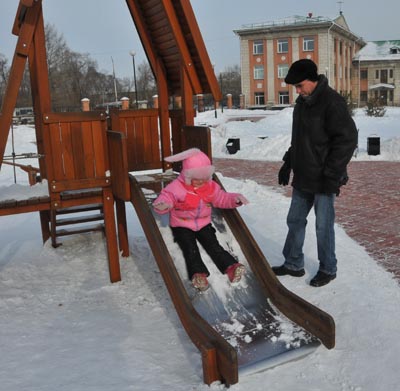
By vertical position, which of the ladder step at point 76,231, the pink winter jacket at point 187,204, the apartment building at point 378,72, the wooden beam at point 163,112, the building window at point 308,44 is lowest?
the ladder step at point 76,231

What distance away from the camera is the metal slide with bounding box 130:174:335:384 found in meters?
3.40

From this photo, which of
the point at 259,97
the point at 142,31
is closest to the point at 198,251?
the point at 142,31

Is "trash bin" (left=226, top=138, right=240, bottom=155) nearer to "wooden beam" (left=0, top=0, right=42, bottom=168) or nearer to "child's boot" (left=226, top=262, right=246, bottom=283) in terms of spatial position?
"wooden beam" (left=0, top=0, right=42, bottom=168)

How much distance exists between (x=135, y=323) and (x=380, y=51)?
6707 centimetres

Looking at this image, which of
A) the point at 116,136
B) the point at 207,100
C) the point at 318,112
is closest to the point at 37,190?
the point at 116,136

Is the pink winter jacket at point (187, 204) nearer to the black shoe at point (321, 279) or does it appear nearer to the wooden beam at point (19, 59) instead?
the black shoe at point (321, 279)

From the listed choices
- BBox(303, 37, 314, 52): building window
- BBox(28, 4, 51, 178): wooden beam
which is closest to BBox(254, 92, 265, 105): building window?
BBox(303, 37, 314, 52): building window

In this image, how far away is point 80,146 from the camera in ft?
17.4

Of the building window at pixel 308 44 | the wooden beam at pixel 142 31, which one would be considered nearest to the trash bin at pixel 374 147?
the wooden beam at pixel 142 31

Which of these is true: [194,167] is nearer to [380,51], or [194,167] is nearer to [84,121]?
[84,121]

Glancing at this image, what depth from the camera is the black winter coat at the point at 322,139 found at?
13.8ft

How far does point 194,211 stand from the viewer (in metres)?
4.55

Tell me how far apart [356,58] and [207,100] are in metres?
22.3

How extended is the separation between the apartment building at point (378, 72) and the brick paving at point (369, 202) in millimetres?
49512
